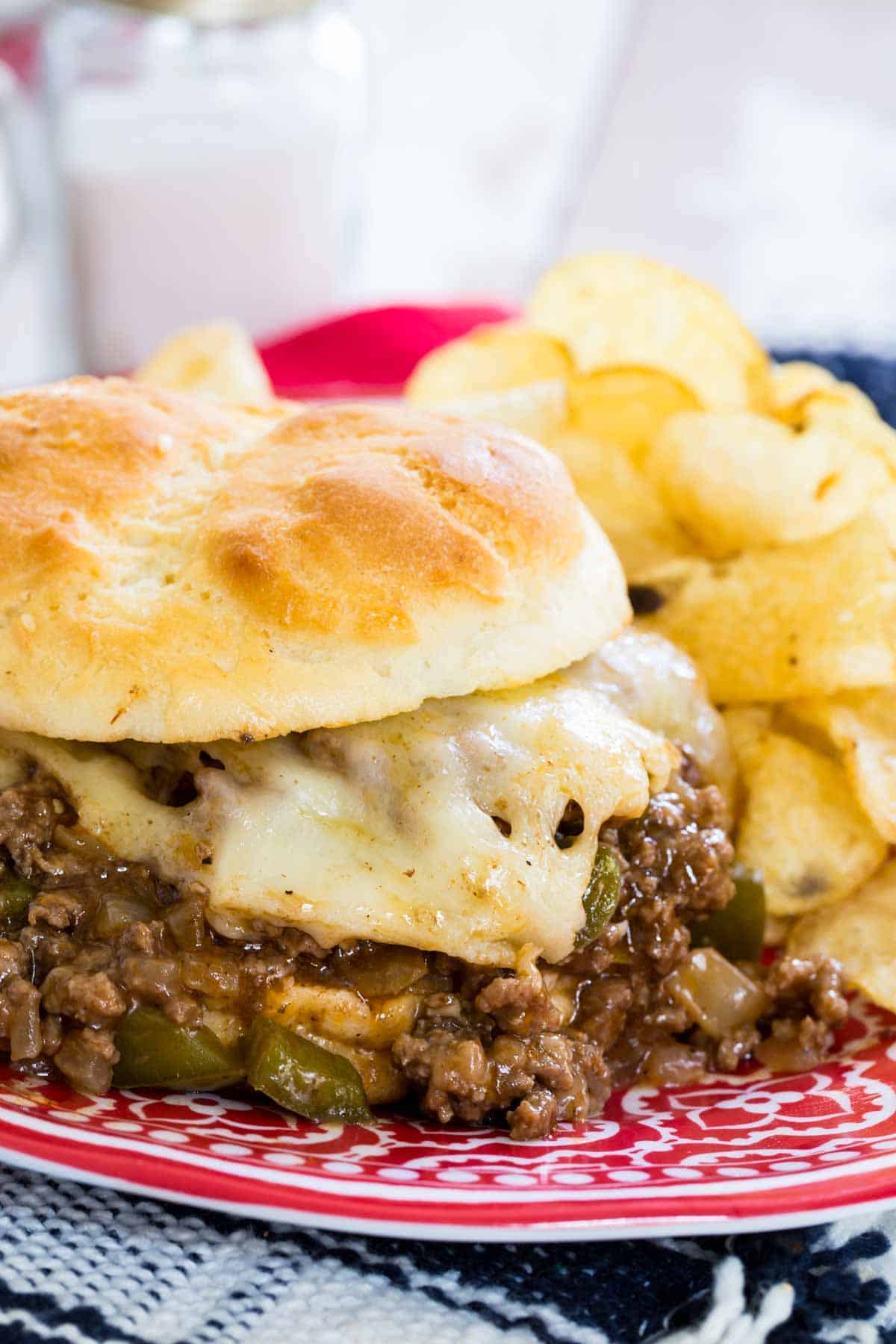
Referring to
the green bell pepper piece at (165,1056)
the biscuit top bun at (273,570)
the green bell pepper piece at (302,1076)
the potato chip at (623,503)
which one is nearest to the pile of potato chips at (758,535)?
the potato chip at (623,503)

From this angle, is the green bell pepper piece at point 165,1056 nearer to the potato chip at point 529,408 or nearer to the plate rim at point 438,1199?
the plate rim at point 438,1199

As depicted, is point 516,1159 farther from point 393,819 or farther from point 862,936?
point 862,936

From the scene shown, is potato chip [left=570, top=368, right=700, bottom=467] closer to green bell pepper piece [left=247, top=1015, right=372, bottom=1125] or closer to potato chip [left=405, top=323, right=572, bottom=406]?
potato chip [left=405, top=323, right=572, bottom=406]

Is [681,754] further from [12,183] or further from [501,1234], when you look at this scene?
[12,183]

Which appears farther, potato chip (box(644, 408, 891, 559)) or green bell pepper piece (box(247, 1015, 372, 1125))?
potato chip (box(644, 408, 891, 559))

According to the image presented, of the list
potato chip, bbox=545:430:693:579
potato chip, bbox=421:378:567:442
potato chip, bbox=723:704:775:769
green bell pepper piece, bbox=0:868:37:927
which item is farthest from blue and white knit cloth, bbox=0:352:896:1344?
potato chip, bbox=421:378:567:442

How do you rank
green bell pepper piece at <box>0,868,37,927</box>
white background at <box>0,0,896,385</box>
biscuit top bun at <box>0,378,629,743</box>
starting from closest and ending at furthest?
biscuit top bun at <box>0,378,629,743</box> < green bell pepper piece at <box>0,868,37,927</box> < white background at <box>0,0,896,385</box>
